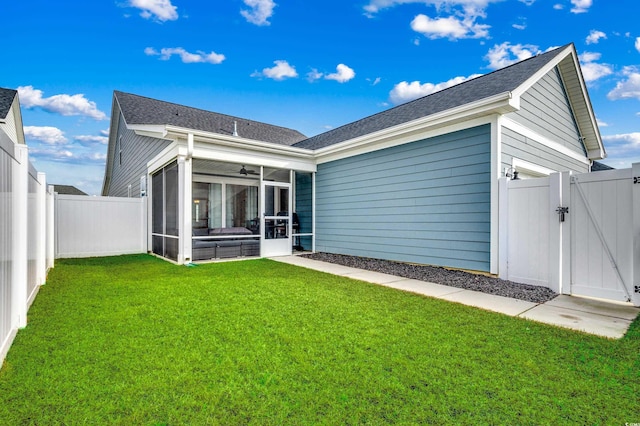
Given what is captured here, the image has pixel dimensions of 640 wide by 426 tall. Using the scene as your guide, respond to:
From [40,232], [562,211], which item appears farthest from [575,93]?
[40,232]

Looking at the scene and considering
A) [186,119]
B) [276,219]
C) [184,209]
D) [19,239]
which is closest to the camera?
[19,239]

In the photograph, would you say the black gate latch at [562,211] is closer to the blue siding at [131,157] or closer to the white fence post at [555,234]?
the white fence post at [555,234]

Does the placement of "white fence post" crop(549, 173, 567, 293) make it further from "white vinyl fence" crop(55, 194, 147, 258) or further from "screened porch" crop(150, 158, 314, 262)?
"white vinyl fence" crop(55, 194, 147, 258)

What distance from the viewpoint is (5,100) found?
9.34m

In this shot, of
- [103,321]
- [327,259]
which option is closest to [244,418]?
[103,321]

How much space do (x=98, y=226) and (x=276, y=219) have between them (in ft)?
16.5

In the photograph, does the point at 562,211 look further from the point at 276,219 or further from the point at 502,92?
the point at 276,219

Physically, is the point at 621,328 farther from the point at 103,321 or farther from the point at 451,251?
the point at 103,321

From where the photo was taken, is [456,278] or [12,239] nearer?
[12,239]

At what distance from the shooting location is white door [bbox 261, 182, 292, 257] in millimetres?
7848

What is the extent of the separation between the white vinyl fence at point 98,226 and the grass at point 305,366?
5.20m

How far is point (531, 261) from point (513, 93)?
2619 mm

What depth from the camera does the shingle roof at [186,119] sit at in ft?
35.4

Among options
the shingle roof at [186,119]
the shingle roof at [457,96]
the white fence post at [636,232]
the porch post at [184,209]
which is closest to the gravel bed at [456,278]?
the white fence post at [636,232]
